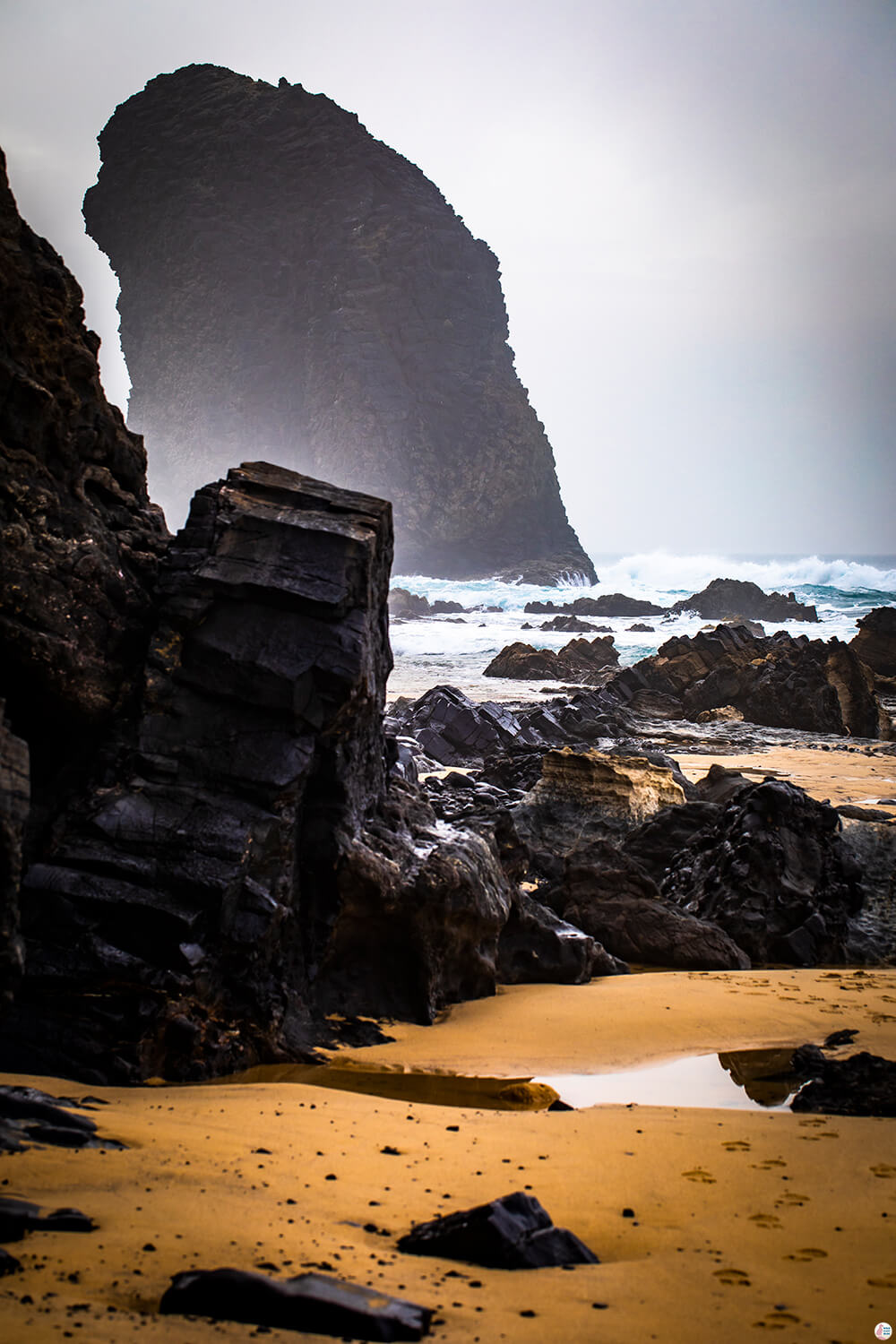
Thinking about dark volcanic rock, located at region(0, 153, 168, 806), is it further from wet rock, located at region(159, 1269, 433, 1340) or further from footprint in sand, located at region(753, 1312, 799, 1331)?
footprint in sand, located at region(753, 1312, 799, 1331)

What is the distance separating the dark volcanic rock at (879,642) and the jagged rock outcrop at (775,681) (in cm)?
475

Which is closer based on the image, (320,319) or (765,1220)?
(765,1220)

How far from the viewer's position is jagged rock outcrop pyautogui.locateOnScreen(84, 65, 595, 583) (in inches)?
2842

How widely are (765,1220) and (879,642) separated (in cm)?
2474

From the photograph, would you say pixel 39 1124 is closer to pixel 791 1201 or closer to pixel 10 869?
pixel 10 869

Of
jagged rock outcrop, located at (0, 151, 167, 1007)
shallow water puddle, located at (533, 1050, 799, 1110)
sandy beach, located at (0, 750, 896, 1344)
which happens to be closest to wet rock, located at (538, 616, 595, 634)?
jagged rock outcrop, located at (0, 151, 167, 1007)

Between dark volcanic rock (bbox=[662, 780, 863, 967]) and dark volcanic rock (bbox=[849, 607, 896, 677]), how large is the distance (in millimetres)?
18678

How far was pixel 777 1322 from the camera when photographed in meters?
1.93

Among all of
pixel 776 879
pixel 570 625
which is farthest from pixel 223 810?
pixel 570 625

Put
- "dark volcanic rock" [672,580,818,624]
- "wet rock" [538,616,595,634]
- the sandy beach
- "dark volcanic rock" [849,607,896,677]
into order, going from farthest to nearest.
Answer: "dark volcanic rock" [672,580,818,624]
"wet rock" [538,616,595,634]
"dark volcanic rock" [849,607,896,677]
the sandy beach

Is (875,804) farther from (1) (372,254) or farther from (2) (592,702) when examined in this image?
(1) (372,254)

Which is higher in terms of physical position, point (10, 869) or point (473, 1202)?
point (10, 869)

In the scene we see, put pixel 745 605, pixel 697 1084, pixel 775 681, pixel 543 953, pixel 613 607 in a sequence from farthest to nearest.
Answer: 1. pixel 613 607
2. pixel 745 605
3. pixel 775 681
4. pixel 543 953
5. pixel 697 1084

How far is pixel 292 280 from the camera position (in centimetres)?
7888
